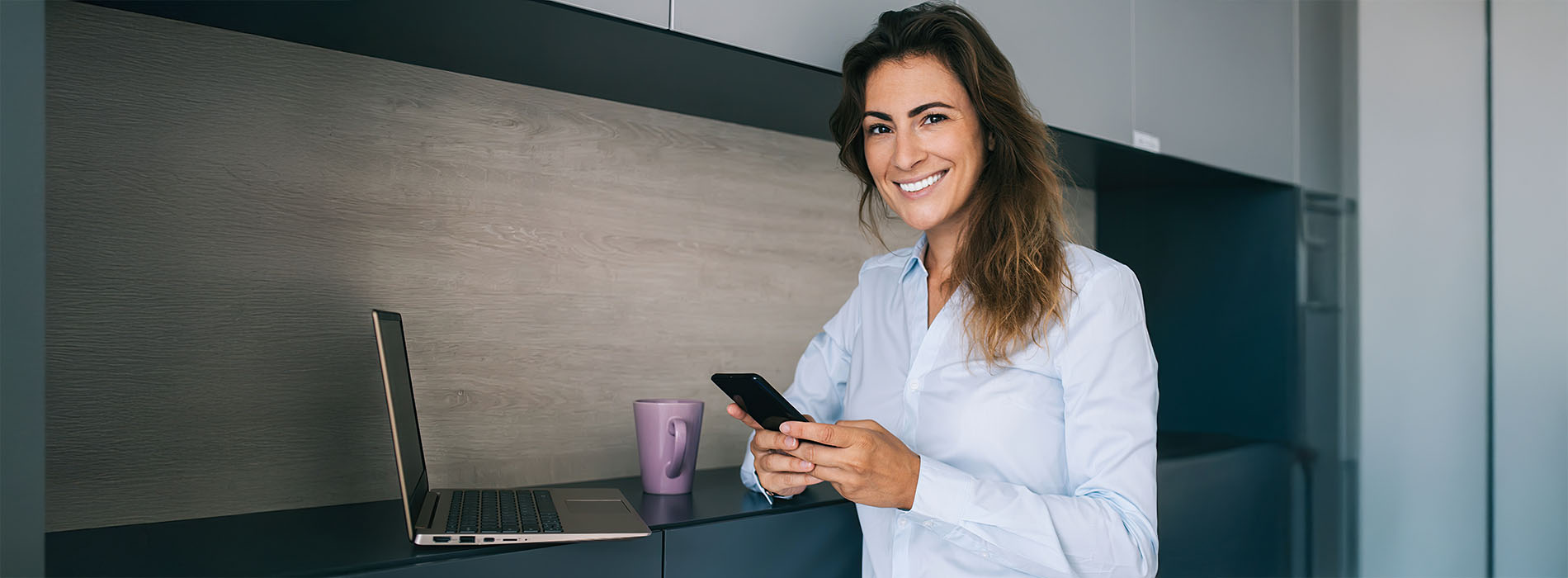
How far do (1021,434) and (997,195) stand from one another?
276mm

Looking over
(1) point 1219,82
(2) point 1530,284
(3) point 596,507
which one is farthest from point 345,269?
(2) point 1530,284

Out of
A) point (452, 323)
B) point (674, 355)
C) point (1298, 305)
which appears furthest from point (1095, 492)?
point (1298, 305)

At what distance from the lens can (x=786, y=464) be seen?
0.93 m

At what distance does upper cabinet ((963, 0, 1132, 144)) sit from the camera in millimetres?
1353

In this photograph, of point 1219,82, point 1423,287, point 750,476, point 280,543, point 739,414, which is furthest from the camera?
point 1423,287

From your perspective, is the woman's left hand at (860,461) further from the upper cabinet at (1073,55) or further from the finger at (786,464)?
the upper cabinet at (1073,55)

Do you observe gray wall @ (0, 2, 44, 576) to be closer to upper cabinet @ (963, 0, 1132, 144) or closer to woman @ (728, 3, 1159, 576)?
woman @ (728, 3, 1159, 576)

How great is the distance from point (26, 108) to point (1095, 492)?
3.11 ft

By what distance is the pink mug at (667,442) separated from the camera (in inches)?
46.6

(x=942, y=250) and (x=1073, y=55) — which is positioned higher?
(x=1073, y=55)

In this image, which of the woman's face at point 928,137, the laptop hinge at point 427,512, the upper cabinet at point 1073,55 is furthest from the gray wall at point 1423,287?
the laptop hinge at point 427,512

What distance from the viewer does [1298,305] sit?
1918mm

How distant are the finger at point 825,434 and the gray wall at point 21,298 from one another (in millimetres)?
586

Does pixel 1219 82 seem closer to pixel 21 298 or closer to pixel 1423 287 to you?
pixel 1423 287
